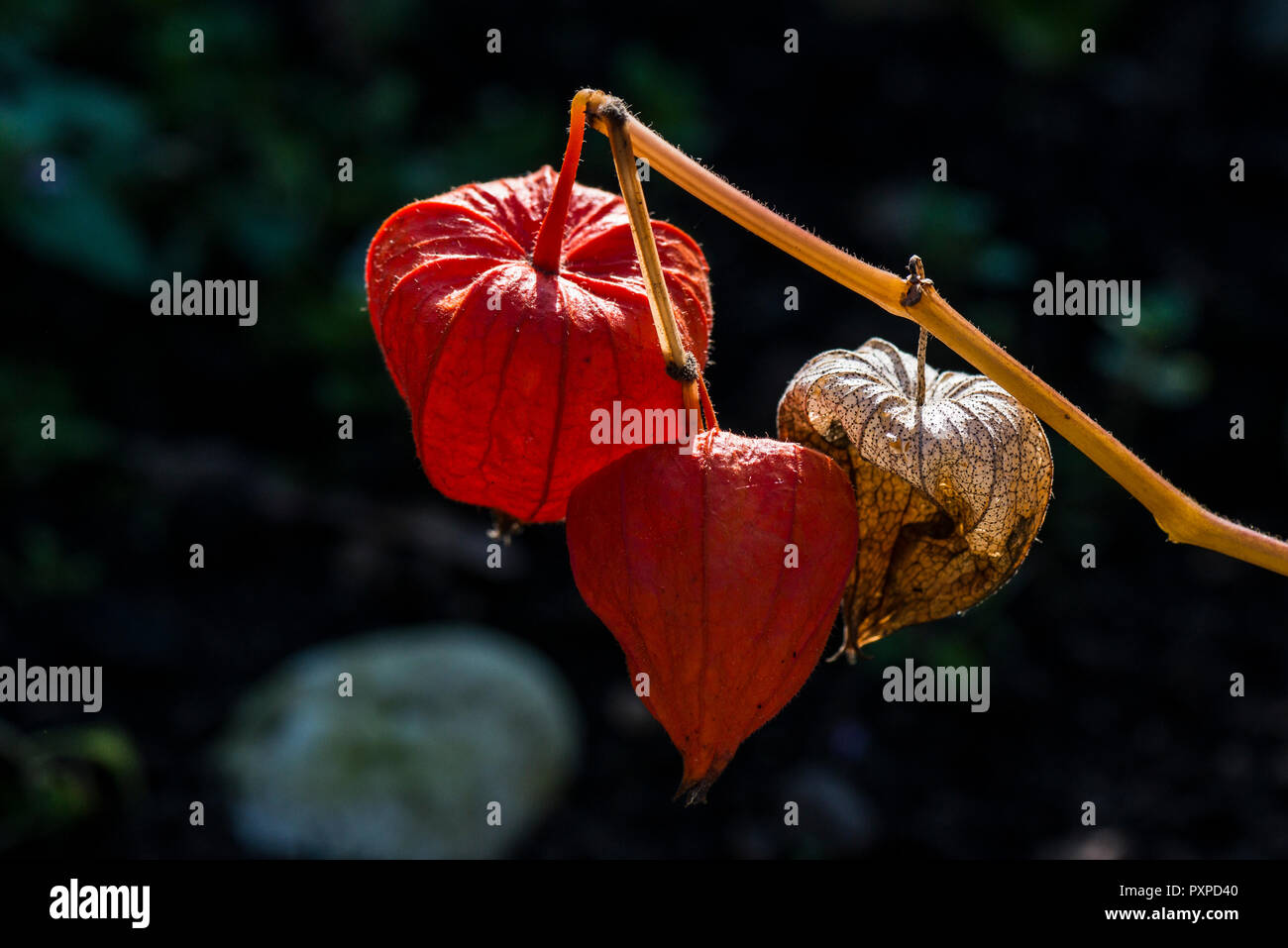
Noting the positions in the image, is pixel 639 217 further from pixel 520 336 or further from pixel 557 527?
pixel 557 527

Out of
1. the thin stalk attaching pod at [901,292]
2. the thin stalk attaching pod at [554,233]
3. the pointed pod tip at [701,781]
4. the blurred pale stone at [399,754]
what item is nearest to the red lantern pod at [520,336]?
the thin stalk attaching pod at [554,233]

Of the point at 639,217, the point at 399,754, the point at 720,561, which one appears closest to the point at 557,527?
the point at 399,754

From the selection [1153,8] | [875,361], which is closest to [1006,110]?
[1153,8]

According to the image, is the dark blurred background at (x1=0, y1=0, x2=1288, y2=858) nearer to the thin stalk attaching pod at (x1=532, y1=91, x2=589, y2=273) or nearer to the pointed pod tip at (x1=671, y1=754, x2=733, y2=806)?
the pointed pod tip at (x1=671, y1=754, x2=733, y2=806)

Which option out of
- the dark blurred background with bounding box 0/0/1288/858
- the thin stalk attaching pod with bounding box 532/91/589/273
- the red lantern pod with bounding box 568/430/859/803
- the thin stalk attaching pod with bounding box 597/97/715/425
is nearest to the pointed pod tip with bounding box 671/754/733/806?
the red lantern pod with bounding box 568/430/859/803

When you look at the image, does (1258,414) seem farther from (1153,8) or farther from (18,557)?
(18,557)

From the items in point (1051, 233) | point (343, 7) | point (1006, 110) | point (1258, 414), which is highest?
point (343, 7)
